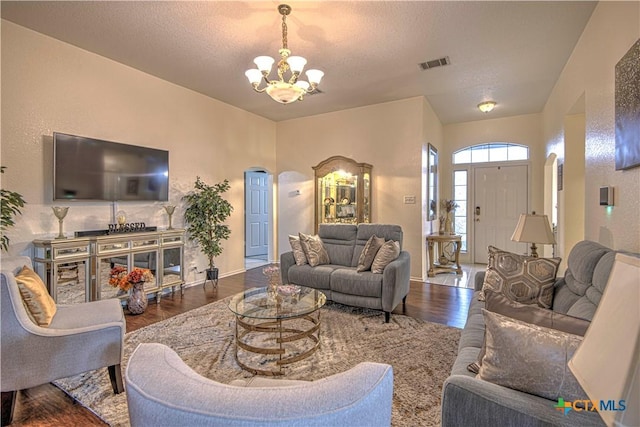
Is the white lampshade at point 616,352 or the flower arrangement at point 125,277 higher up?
the white lampshade at point 616,352

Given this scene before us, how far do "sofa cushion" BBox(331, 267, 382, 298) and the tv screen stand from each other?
106 inches

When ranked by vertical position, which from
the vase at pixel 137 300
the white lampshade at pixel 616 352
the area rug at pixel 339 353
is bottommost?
the area rug at pixel 339 353

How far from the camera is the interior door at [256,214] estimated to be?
7.54 metres

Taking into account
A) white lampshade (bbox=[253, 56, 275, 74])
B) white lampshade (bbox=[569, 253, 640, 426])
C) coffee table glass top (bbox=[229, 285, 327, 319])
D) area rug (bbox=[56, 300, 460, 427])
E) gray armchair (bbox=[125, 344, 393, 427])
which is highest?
white lampshade (bbox=[253, 56, 275, 74])

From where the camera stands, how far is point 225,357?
8.35ft

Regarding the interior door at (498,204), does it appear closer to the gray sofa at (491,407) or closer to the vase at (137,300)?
the gray sofa at (491,407)

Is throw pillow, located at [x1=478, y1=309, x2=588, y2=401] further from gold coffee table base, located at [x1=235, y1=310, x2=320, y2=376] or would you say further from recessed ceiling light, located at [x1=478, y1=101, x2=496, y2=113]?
recessed ceiling light, located at [x1=478, y1=101, x2=496, y2=113]

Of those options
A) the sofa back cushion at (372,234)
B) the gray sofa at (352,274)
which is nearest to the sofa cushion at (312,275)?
the gray sofa at (352,274)

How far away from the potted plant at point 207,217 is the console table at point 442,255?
3.51 m

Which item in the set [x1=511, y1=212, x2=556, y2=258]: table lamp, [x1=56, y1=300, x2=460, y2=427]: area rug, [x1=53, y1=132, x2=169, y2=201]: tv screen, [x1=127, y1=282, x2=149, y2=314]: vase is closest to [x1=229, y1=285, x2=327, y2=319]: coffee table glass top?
[x1=56, y1=300, x2=460, y2=427]: area rug

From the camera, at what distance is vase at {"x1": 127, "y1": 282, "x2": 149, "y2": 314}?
352 cm

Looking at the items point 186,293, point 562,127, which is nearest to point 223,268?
point 186,293

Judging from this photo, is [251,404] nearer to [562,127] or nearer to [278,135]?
[562,127]

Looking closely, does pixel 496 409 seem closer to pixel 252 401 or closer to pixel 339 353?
pixel 252 401
